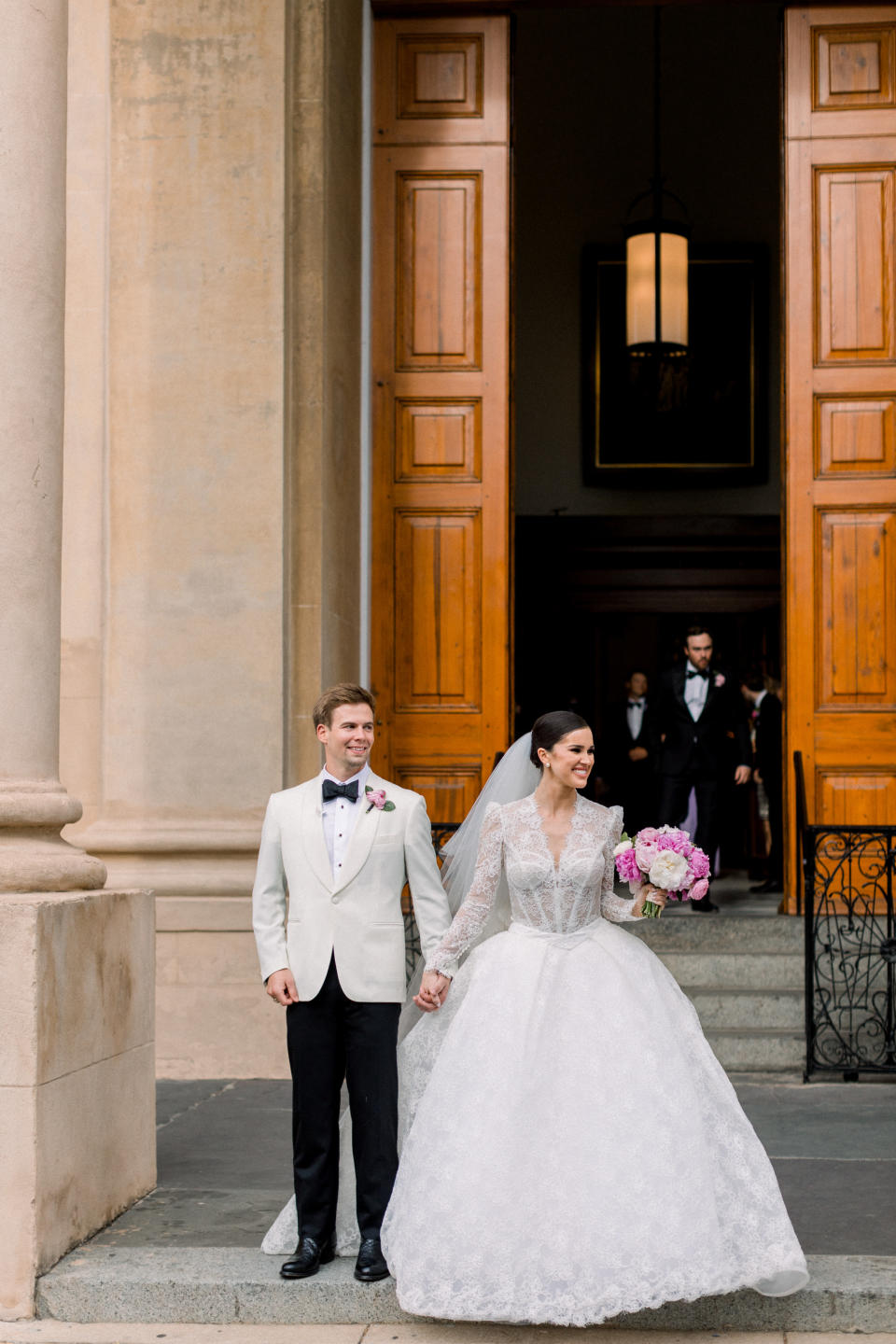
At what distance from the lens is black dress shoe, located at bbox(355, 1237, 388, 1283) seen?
5.03 m

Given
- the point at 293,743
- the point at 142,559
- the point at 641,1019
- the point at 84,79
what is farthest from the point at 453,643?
the point at 641,1019

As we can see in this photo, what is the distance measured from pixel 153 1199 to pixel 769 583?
36.9ft

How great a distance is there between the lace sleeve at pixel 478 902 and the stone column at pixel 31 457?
1469 millimetres

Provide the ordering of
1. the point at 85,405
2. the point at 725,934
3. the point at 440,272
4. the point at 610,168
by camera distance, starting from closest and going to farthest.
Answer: the point at 85,405, the point at 725,934, the point at 440,272, the point at 610,168

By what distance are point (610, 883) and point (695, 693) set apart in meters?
5.29

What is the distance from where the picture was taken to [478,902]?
522 centimetres

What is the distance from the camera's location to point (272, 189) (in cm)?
886

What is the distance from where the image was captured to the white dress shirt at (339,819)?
5.23 m

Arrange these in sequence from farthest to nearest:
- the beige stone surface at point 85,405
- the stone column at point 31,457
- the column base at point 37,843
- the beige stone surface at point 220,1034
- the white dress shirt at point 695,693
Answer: the white dress shirt at point 695,693 → the beige stone surface at point 85,405 → the beige stone surface at point 220,1034 → the stone column at point 31,457 → the column base at point 37,843

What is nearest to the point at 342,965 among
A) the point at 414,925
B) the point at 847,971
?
the point at 414,925

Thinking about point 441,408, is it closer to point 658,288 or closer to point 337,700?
point 658,288

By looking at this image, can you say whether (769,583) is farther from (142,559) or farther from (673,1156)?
(673,1156)

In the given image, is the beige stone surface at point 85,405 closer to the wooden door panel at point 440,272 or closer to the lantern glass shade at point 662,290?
the wooden door panel at point 440,272

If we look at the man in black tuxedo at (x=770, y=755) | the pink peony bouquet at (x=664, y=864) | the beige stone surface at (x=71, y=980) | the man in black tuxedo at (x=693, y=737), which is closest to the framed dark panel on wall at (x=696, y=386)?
the man in black tuxedo at (x=770, y=755)
